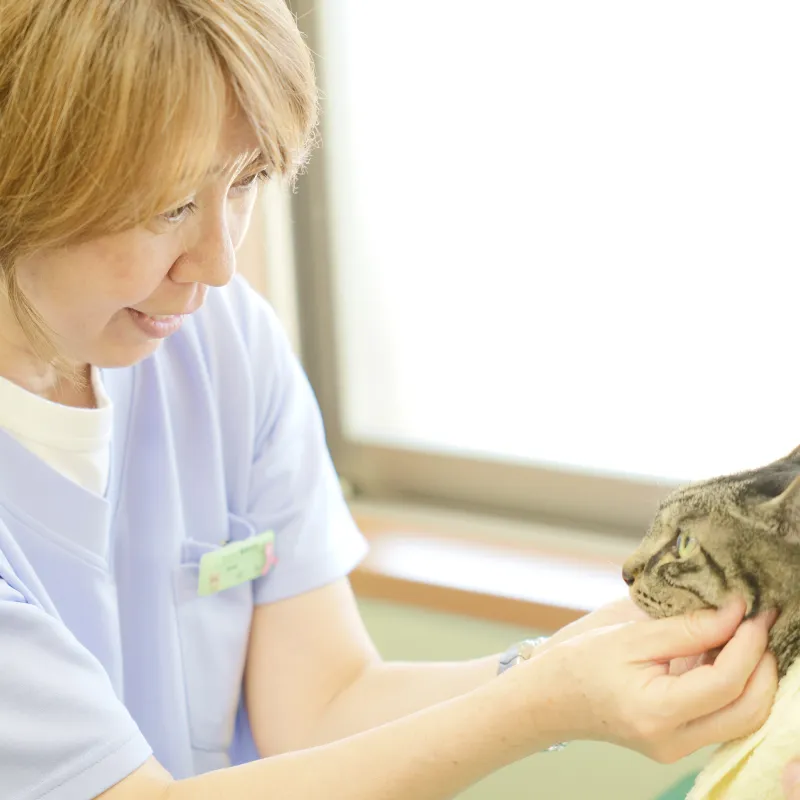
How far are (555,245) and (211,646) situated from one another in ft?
2.15

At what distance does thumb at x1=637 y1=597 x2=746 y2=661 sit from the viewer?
2.25ft

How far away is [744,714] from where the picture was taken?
0.68 meters

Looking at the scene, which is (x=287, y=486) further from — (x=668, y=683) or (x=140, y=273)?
(x=668, y=683)

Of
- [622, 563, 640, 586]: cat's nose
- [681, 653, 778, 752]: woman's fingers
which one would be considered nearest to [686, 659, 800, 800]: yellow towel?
[681, 653, 778, 752]: woman's fingers

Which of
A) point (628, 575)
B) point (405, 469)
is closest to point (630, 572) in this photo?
point (628, 575)

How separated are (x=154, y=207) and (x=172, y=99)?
0.07 m

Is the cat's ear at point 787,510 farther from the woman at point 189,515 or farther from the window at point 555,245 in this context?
the window at point 555,245

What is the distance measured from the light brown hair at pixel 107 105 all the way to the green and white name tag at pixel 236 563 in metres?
0.37

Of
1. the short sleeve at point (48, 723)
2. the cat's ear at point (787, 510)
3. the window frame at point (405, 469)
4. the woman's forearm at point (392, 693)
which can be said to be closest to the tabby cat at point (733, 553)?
the cat's ear at point (787, 510)

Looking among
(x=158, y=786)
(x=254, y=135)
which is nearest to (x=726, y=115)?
(x=254, y=135)

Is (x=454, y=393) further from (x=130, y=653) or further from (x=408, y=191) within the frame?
(x=130, y=653)

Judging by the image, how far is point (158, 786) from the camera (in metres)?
0.80

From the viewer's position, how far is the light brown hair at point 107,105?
2.33ft

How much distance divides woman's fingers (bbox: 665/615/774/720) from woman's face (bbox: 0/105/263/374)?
44cm
